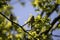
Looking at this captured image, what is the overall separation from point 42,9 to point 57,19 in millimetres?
556

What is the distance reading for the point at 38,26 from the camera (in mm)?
4848

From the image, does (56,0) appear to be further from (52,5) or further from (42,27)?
(42,27)

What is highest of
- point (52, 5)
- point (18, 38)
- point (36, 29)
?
point (52, 5)

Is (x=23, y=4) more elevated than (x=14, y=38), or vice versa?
(x=23, y=4)

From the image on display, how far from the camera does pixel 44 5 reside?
551cm

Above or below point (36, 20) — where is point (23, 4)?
above

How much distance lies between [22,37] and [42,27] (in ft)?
1.90

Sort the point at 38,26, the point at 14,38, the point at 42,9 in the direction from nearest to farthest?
the point at 38,26 < the point at 14,38 < the point at 42,9

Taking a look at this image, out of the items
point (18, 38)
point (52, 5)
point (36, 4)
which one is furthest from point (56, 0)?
point (18, 38)

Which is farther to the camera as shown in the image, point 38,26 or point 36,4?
point 36,4

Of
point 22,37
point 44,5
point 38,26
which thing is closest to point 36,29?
point 38,26

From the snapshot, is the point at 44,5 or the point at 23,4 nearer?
the point at 23,4

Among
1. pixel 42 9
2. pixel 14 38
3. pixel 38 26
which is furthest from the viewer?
pixel 42 9

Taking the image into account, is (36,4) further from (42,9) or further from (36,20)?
(36,20)
